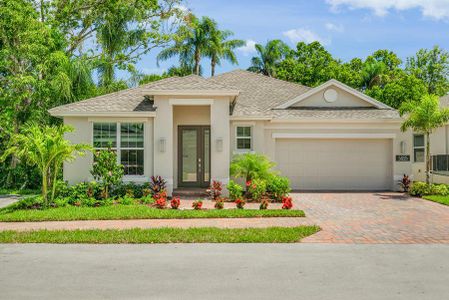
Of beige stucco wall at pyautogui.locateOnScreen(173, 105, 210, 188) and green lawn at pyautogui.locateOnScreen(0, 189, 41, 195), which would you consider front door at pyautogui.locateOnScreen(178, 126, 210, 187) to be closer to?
beige stucco wall at pyautogui.locateOnScreen(173, 105, 210, 188)

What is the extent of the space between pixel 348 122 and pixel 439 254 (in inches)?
481

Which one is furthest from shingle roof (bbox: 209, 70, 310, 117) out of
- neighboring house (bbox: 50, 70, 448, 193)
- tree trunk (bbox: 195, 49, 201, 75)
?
tree trunk (bbox: 195, 49, 201, 75)

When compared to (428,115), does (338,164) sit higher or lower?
lower

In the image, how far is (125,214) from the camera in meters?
12.8

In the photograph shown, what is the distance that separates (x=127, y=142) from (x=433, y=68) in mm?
34944

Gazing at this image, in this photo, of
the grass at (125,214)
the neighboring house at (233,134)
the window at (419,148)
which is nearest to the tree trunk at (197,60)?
the neighboring house at (233,134)

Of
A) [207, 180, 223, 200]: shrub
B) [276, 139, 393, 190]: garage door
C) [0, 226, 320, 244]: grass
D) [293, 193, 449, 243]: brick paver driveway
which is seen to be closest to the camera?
[0, 226, 320, 244]: grass

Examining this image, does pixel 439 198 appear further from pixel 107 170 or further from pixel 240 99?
pixel 107 170

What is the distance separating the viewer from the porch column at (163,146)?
17.0 metres

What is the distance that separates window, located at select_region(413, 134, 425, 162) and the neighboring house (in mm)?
949

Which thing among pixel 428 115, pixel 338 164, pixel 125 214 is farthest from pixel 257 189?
pixel 428 115

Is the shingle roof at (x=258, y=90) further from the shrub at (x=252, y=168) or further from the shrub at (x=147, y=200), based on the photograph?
the shrub at (x=147, y=200)

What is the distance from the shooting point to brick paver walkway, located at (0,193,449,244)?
10030mm

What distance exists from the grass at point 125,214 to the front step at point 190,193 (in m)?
3.72
